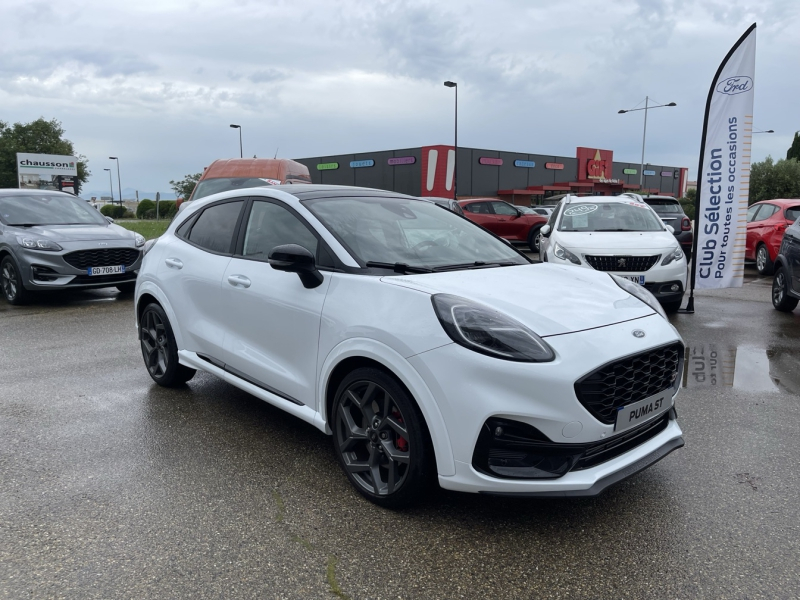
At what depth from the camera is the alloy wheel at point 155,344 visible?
196 inches

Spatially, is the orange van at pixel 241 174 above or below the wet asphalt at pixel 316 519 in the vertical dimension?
above

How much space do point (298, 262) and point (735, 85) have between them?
7.54m

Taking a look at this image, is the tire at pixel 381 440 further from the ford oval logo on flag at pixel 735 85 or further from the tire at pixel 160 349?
the ford oval logo on flag at pixel 735 85

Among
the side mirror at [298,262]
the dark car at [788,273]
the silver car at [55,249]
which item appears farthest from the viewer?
the silver car at [55,249]

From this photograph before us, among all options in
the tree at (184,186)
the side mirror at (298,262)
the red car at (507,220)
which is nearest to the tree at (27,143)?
the tree at (184,186)

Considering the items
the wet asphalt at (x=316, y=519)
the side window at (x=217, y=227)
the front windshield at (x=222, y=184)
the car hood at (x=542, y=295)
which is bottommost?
the wet asphalt at (x=316, y=519)

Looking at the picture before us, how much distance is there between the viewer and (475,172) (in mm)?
48625

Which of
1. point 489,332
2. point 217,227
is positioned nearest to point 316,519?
point 489,332

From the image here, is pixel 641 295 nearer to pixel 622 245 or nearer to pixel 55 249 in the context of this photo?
pixel 622 245

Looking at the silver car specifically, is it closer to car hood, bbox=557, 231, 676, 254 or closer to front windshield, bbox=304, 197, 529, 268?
car hood, bbox=557, 231, 676, 254

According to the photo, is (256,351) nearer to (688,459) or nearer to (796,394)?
(688,459)

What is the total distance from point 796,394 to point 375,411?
376cm

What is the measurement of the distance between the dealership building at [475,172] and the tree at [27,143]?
27947 millimetres

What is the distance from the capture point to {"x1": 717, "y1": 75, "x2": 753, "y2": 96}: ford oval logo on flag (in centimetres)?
840
